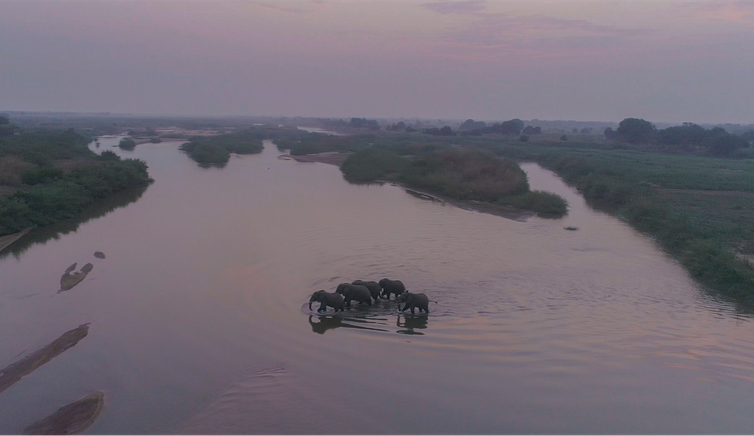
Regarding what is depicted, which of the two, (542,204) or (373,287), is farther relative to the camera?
(542,204)

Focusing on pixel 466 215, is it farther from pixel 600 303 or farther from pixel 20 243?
pixel 20 243

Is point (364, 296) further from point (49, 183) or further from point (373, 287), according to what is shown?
point (49, 183)

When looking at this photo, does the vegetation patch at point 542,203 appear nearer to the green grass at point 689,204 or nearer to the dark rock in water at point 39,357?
the green grass at point 689,204

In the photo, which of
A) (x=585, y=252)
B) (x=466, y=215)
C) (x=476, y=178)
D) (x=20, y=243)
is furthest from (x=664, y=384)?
(x=476, y=178)

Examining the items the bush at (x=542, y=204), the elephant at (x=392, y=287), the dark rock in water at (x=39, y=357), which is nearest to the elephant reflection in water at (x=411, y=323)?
the elephant at (x=392, y=287)

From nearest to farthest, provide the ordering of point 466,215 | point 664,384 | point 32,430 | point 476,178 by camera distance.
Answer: point 32,430, point 664,384, point 466,215, point 476,178

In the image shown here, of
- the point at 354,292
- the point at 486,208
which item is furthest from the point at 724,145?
the point at 354,292
